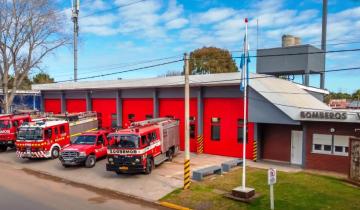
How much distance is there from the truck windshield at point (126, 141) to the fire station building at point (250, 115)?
8.74 m

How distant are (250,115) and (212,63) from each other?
40637mm

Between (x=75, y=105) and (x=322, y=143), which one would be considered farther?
(x=75, y=105)

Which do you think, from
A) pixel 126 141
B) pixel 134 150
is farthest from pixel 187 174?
pixel 126 141

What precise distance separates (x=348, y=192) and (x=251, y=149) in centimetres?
950

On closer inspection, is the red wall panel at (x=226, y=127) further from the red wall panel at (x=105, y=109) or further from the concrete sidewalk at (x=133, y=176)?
the red wall panel at (x=105, y=109)

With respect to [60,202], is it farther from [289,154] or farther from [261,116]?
[289,154]

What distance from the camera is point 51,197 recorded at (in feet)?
55.7

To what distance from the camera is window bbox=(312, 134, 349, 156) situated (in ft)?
71.2

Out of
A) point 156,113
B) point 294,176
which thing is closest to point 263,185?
point 294,176

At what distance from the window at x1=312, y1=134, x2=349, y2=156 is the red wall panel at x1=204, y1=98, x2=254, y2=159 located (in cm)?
474

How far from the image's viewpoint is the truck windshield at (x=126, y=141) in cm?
2033

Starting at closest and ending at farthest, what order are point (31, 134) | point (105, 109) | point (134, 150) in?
point (134, 150), point (31, 134), point (105, 109)

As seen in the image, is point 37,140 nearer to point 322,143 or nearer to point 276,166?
point 276,166

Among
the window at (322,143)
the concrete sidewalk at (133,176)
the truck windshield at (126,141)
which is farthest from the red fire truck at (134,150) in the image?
the window at (322,143)
